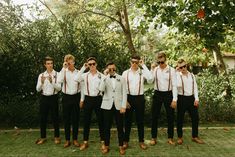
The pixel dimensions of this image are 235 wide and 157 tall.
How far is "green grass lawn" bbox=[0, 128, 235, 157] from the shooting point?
8.66m

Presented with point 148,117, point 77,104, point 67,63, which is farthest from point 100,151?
point 148,117

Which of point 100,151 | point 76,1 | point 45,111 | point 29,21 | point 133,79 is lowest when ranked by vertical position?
point 100,151

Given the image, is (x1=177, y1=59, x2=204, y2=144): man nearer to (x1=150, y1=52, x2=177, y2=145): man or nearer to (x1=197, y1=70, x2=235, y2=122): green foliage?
(x1=150, y1=52, x2=177, y2=145): man

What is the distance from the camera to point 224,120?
523 inches

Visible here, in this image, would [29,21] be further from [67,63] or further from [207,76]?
[207,76]

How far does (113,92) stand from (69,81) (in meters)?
1.24

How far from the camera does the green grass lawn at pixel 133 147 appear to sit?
341 inches

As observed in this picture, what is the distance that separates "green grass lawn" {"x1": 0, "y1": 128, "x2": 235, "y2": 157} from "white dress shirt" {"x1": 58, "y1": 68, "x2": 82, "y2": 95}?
4.29 feet

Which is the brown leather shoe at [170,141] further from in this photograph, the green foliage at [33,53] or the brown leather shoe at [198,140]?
the green foliage at [33,53]

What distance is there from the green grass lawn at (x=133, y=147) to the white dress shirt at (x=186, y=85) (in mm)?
1206

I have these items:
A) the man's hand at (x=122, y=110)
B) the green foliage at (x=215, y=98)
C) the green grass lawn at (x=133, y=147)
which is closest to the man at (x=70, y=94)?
the green grass lawn at (x=133, y=147)

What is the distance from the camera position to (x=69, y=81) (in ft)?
30.5

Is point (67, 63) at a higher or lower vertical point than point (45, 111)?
higher

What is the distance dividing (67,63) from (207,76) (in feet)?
24.5
